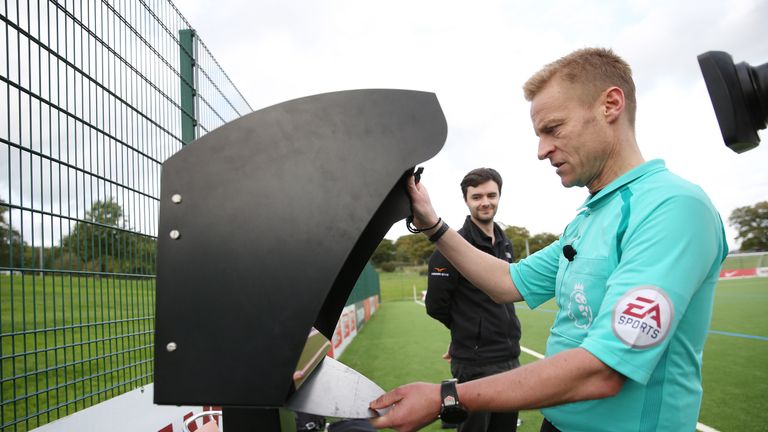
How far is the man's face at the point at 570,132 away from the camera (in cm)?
141

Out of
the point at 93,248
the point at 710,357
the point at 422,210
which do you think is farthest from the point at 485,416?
the point at 710,357

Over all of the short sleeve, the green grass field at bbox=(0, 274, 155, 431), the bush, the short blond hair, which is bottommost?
the bush

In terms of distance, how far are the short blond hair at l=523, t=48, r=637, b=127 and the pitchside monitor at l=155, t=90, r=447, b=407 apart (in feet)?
2.38

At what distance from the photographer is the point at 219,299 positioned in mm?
916

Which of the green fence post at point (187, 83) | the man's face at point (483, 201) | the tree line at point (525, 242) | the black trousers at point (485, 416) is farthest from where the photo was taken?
the tree line at point (525, 242)

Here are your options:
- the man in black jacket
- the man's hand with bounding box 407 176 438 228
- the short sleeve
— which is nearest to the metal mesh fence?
the man's hand with bounding box 407 176 438 228

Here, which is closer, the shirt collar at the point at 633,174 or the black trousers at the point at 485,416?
the shirt collar at the point at 633,174

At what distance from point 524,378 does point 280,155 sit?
0.76 m

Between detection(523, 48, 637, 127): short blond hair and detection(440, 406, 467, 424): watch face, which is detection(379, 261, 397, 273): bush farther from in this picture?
detection(440, 406, 467, 424): watch face

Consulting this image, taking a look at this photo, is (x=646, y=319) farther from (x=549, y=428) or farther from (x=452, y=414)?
(x=549, y=428)

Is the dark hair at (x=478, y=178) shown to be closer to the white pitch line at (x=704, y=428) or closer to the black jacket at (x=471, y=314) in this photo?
the black jacket at (x=471, y=314)

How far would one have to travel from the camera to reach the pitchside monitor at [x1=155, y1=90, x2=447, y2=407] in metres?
0.91

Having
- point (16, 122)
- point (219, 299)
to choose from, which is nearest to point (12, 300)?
point (16, 122)

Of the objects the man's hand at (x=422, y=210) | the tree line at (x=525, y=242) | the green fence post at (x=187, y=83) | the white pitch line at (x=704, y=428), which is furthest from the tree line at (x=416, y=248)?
the man's hand at (x=422, y=210)
